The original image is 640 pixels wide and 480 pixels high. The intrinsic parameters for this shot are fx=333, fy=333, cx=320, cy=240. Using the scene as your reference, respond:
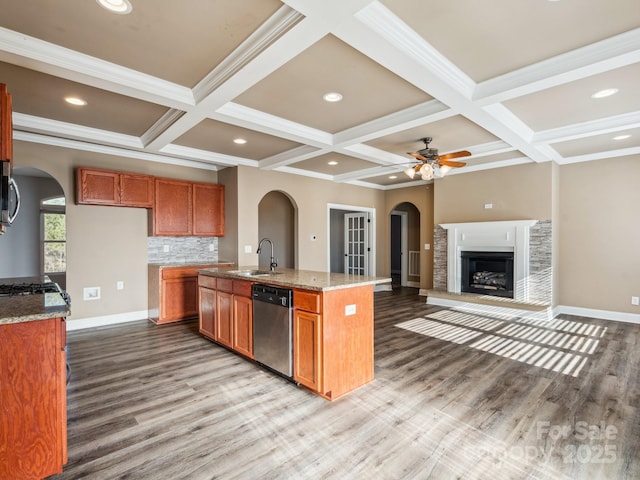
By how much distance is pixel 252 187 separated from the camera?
5906 millimetres

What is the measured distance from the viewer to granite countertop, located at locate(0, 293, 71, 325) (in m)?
1.66

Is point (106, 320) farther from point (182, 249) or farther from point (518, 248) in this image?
point (518, 248)

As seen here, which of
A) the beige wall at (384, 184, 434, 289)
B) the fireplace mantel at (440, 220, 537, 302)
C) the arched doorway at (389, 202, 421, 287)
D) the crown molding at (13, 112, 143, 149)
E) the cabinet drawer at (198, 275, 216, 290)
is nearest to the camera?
the crown molding at (13, 112, 143, 149)

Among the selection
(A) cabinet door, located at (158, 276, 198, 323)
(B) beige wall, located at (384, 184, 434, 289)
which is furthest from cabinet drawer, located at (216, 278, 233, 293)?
(B) beige wall, located at (384, 184, 434, 289)

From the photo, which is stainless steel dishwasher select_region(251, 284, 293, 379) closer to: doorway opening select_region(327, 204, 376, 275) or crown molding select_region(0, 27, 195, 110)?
crown molding select_region(0, 27, 195, 110)

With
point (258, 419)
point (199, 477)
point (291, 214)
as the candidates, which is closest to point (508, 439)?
point (258, 419)

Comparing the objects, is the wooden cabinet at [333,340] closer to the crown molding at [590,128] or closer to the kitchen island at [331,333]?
the kitchen island at [331,333]

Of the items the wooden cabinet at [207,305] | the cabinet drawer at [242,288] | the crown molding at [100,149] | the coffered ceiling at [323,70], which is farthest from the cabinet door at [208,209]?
the cabinet drawer at [242,288]

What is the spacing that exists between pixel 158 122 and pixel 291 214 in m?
4.62

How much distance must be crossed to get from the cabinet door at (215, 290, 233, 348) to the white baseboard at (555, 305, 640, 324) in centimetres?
540

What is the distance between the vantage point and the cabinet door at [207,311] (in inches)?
160

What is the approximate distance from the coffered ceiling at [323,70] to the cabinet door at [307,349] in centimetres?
203

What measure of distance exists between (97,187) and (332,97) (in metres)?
3.61

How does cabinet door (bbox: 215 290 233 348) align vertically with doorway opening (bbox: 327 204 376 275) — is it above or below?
below
